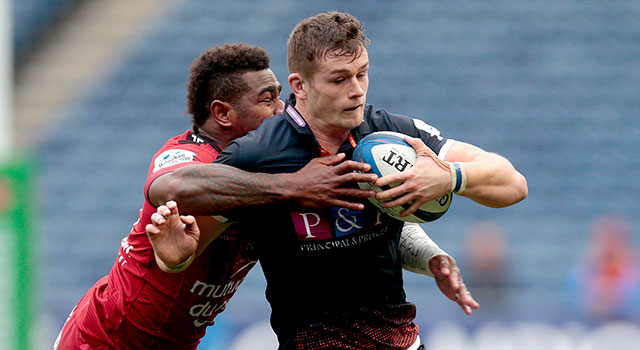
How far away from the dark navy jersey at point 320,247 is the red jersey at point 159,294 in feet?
1.50

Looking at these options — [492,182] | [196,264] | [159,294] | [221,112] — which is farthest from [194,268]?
[492,182]

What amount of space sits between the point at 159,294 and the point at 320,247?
967mm

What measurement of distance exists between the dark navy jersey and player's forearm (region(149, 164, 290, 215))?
0.25 feet

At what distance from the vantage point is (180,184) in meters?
3.42

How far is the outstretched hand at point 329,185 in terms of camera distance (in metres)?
3.28

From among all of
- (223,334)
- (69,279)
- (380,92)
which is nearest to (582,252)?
(380,92)

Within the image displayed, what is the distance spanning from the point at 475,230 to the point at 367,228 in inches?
285

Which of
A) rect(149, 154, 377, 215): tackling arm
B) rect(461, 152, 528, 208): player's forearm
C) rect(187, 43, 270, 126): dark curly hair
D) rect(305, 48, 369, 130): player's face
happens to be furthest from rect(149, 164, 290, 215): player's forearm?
rect(187, 43, 270, 126): dark curly hair

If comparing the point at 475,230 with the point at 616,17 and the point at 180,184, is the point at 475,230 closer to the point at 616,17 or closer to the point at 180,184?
the point at 616,17

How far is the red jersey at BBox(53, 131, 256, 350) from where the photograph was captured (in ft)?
13.1

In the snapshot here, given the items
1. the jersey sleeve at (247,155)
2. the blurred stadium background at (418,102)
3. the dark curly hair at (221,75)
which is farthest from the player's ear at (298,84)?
the blurred stadium background at (418,102)

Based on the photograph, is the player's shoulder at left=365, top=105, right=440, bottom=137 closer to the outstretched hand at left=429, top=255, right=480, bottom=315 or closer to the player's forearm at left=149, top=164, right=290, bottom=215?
the player's forearm at left=149, top=164, right=290, bottom=215

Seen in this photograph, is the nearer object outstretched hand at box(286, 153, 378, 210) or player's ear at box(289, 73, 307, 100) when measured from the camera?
outstretched hand at box(286, 153, 378, 210)

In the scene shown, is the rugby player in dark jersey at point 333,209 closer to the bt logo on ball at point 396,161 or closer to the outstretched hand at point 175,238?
the bt logo on ball at point 396,161
